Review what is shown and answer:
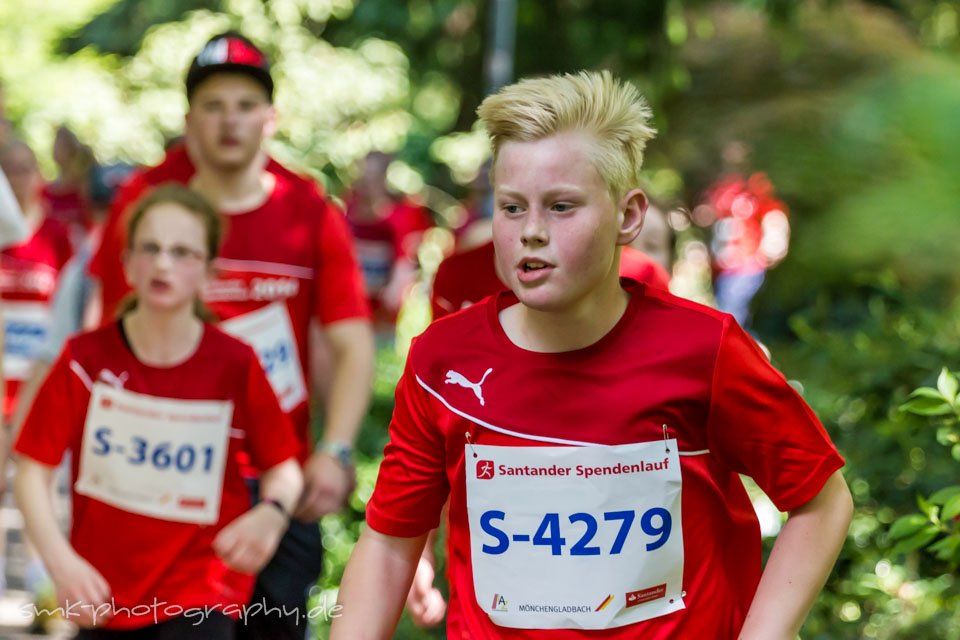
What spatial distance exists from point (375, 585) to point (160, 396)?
1.82m

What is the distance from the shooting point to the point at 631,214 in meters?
3.21

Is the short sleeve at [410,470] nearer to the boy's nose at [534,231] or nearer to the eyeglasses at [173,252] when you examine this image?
the boy's nose at [534,231]

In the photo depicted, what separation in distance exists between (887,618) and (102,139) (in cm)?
1522

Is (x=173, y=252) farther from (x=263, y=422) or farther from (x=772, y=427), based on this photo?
(x=772, y=427)

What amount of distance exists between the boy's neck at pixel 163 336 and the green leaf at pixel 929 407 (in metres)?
2.17

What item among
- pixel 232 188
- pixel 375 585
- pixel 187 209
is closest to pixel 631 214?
pixel 375 585

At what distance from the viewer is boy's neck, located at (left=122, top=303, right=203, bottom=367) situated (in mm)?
4988

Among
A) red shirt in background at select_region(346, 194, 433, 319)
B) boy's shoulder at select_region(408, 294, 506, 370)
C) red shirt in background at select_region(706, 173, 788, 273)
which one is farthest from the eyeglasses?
red shirt in background at select_region(706, 173, 788, 273)

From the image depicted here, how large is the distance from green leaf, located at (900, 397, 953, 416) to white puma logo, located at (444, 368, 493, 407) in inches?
40.3

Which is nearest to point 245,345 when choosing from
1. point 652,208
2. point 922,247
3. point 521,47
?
point 652,208

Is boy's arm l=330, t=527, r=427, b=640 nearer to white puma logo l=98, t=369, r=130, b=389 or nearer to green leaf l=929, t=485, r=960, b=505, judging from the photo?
→ green leaf l=929, t=485, r=960, b=505

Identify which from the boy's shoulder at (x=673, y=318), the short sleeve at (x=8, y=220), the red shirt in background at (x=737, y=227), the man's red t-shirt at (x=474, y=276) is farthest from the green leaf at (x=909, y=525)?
the red shirt in background at (x=737, y=227)

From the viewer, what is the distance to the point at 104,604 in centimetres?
464

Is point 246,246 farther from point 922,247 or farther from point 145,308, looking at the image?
point 922,247
